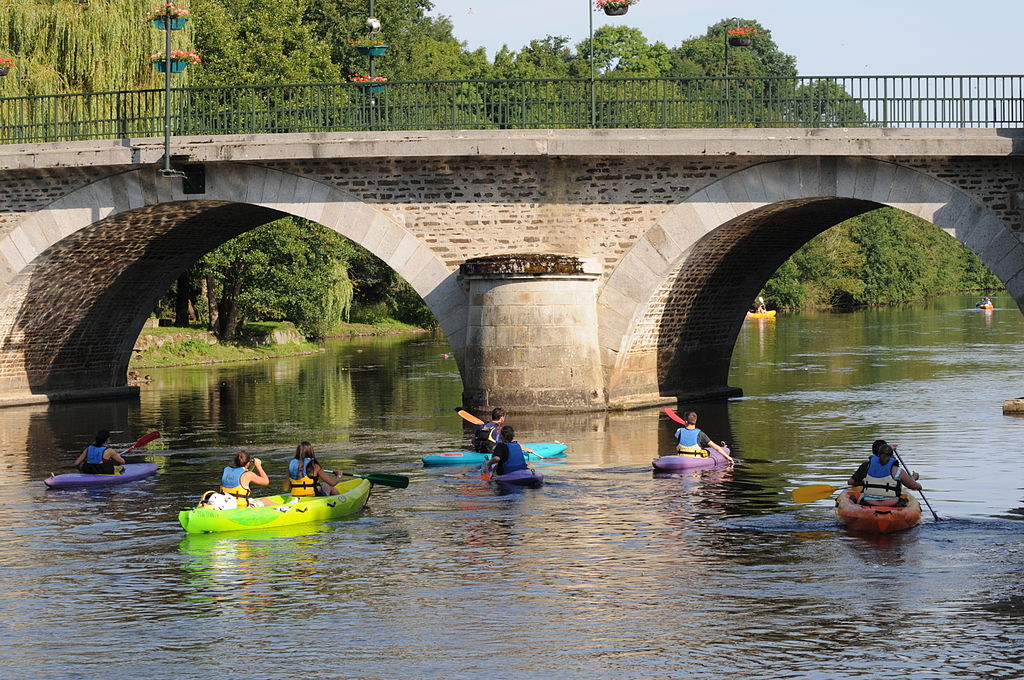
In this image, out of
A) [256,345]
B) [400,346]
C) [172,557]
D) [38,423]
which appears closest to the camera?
[172,557]

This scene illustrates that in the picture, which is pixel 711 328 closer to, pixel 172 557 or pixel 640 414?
pixel 640 414

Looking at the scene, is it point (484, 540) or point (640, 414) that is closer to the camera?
point (484, 540)

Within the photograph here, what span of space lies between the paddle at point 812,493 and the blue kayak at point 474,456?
188 inches

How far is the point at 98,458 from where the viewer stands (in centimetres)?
2027

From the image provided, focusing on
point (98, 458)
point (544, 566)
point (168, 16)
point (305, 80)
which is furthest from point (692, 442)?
point (305, 80)

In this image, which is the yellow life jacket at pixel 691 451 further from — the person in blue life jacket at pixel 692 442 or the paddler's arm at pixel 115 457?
the paddler's arm at pixel 115 457

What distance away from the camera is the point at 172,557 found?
50.3 ft

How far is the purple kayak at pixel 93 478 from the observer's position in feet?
65.6

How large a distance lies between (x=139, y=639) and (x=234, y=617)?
3.06ft

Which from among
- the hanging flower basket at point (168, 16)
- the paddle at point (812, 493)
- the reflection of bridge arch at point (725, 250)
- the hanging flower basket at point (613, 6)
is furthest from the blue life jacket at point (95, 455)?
the hanging flower basket at point (613, 6)

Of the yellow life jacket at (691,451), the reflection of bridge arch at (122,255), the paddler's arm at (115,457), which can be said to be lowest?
the yellow life jacket at (691,451)

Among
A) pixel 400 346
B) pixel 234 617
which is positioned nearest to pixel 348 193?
pixel 234 617

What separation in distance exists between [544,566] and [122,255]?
18.5m

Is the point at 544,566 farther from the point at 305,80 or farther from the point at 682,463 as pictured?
the point at 305,80
